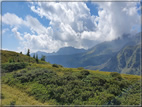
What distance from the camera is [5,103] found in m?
19.6

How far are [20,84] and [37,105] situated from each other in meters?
12.6

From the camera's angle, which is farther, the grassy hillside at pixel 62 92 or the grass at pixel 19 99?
the grassy hillside at pixel 62 92

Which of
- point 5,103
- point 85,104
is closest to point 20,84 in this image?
point 5,103

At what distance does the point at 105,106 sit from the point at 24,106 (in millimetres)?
14050

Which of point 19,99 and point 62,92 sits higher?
point 62,92

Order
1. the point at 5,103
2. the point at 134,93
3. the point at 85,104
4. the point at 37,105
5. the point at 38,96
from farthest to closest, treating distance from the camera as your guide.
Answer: the point at 134,93, the point at 38,96, the point at 85,104, the point at 37,105, the point at 5,103

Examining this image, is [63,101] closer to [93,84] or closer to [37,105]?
[37,105]

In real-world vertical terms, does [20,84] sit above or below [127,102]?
above

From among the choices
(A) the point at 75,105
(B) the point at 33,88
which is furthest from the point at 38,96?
(A) the point at 75,105

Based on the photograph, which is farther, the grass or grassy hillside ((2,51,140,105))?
grassy hillside ((2,51,140,105))

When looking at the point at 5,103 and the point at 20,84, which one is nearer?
the point at 5,103

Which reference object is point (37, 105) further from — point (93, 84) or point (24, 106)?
point (93, 84)

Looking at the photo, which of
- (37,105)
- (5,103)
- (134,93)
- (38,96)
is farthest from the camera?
(134,93)

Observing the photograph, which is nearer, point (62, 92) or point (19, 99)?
point (19, 99)
